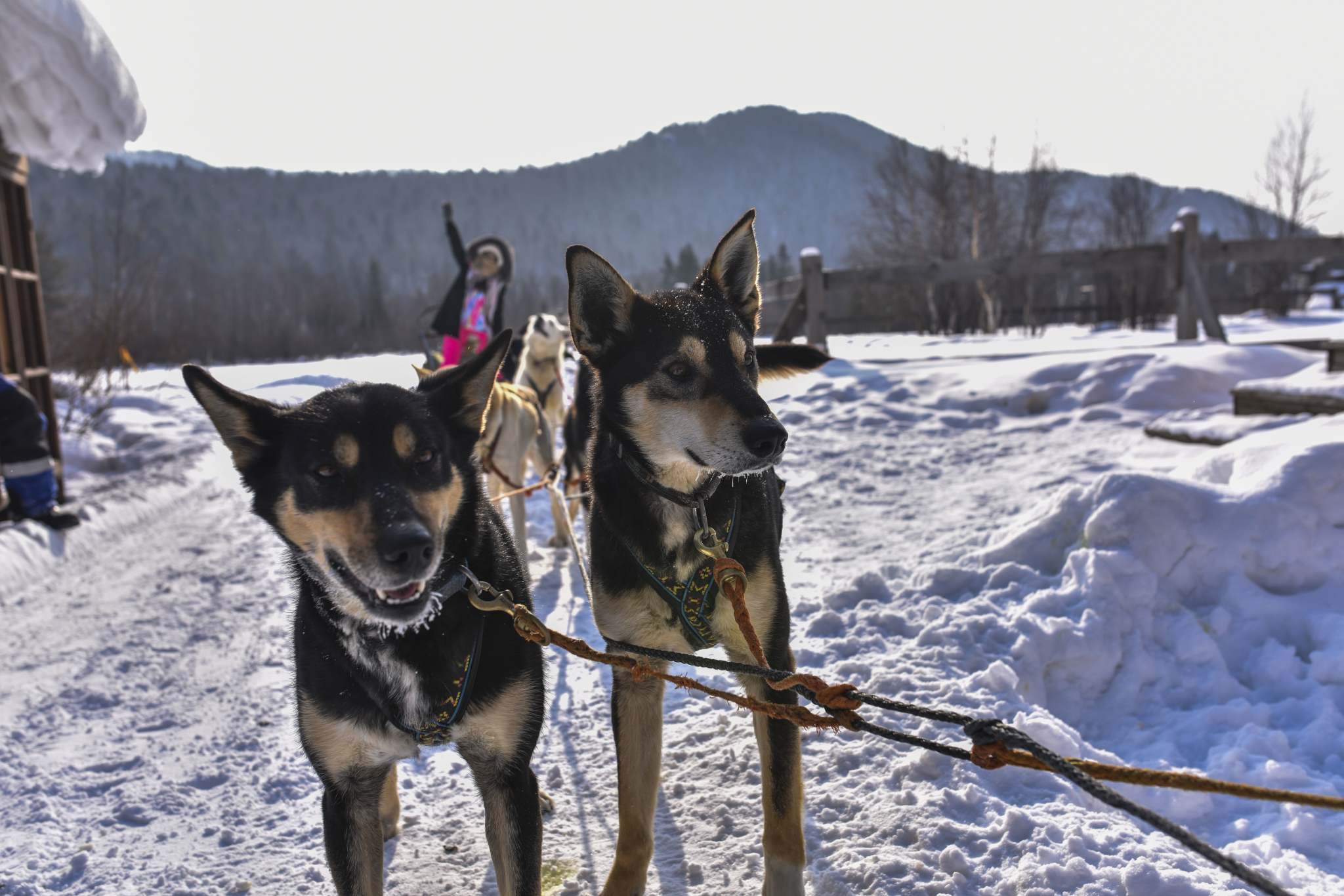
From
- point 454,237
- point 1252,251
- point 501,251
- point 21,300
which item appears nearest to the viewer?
point 21,300

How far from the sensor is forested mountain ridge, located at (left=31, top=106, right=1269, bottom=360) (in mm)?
61375

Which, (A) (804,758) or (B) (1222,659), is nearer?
(A) (804,758)

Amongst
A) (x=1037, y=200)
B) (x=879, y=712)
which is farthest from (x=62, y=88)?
(x=1037, y=200)

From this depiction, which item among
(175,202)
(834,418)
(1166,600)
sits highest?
(175,202)

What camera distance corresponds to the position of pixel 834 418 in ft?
28.6

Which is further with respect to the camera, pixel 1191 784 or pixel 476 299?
pixel 476 299

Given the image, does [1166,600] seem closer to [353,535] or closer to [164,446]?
[353,535]

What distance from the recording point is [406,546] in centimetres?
164

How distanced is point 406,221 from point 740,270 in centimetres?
14316

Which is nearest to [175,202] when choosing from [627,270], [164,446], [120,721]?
[627,270]

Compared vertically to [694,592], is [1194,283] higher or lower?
higher

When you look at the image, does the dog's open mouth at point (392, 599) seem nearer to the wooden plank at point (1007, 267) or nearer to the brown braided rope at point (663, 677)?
the brown braided rope at point (663, 677)

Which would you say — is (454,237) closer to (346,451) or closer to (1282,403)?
(346,451)

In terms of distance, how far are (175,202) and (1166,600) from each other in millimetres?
141309
